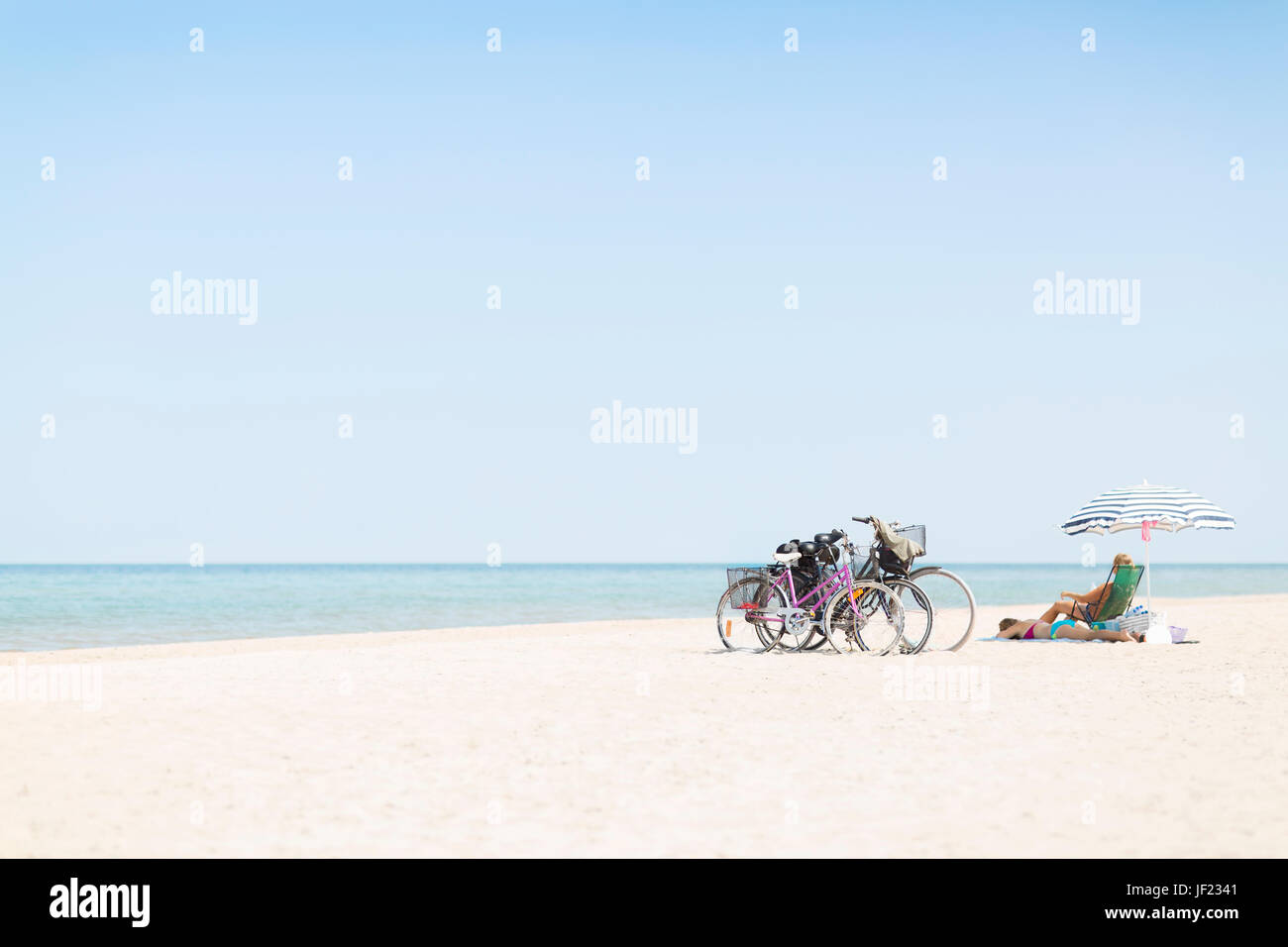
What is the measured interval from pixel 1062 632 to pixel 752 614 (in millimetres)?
4605

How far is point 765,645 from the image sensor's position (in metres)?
12.8

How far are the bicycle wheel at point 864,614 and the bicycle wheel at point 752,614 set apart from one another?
561mm

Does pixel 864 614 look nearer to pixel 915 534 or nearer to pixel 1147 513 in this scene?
pixel 915 534

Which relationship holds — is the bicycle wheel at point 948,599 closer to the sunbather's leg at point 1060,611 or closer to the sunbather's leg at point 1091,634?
the sunbather's leg at point 1091,634

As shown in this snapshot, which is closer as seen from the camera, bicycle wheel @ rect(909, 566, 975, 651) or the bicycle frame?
bicycle wheel @ rect(909, 566, 975, 651)

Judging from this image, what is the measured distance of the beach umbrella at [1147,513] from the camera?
14195mm

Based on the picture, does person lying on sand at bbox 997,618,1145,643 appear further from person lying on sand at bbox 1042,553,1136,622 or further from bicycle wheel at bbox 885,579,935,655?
bicycle wheel at bbox 885,579,935,655

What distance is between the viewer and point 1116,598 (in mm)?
14023

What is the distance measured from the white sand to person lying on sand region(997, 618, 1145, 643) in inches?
126

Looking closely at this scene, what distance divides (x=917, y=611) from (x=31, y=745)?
27.6 ft

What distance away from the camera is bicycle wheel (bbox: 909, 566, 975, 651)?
39.3ft

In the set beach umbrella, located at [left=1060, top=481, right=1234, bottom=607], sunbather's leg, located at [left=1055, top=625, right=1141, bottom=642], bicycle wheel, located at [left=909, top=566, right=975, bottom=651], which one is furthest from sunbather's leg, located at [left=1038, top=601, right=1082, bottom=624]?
bicycle wheel, located at [left=909, top=566, right=975, bottom=651]
